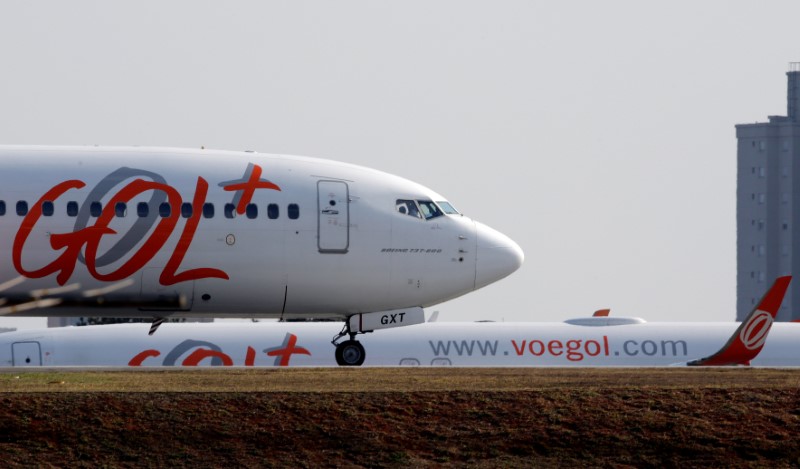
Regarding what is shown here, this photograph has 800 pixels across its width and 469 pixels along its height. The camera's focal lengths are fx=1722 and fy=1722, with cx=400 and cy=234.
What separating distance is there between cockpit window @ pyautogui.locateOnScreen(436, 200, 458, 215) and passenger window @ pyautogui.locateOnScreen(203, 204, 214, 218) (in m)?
5.32

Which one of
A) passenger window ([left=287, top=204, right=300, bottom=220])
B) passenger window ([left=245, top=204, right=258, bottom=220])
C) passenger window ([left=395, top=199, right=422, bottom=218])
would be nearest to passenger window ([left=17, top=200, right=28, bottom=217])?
passenger window ([left=245, top=204, right=258, bottom=220])

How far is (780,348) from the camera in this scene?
6306 centimetres

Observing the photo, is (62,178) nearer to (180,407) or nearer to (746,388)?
(180,407)

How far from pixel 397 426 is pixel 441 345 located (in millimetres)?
34265

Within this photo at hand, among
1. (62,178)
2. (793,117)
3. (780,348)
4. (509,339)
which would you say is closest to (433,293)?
(62,178)

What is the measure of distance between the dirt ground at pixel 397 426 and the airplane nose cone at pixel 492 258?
8.55 metres

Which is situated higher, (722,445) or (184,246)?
(184,246)

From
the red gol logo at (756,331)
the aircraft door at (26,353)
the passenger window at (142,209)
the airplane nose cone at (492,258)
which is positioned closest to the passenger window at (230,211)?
the passenger window at (142,209)

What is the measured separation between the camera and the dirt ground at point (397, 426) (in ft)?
84.3

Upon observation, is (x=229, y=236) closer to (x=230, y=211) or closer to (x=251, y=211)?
(x=230, y=211)

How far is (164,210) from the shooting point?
117ft

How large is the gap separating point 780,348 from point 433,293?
28721 mm

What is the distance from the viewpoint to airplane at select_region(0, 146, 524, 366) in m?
35.2

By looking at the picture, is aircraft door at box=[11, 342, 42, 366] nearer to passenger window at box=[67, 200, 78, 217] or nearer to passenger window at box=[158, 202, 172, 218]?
passenger window at box=[67, 200, 78, 217]
